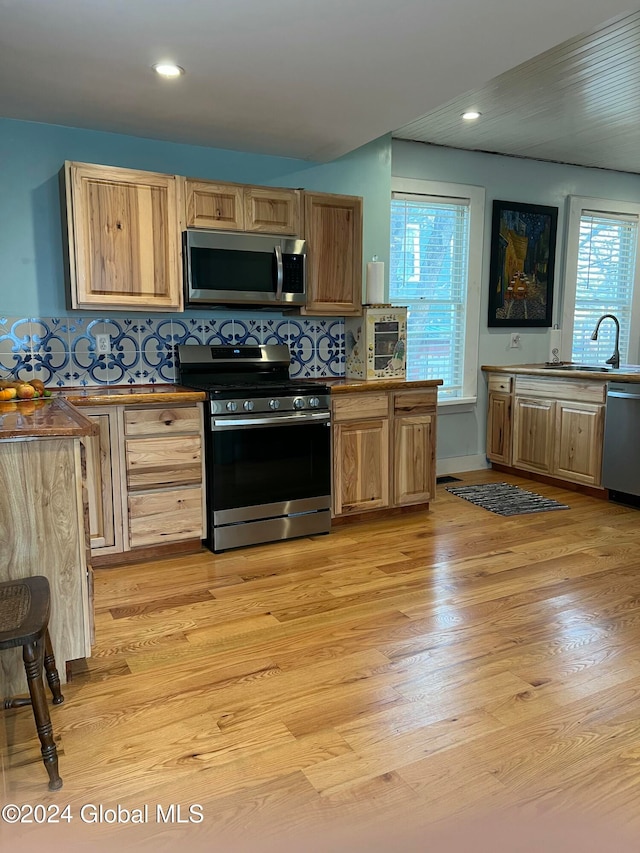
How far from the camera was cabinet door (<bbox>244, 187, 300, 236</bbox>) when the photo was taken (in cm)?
362

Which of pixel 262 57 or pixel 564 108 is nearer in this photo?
pixel 262 57

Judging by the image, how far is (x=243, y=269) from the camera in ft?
11.9

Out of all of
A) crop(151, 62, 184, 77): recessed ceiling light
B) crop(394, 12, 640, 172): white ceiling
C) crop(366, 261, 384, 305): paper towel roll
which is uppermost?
crop(394, 12, 640, 172): white ceiling

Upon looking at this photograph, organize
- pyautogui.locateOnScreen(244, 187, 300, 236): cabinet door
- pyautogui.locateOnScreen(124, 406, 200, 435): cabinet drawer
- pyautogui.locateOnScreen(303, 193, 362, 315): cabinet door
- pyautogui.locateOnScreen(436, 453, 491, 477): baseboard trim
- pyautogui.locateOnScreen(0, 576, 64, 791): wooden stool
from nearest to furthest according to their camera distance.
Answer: pyautogui.locateOnScreen(0, 576, 64, 791): wooden stool → pyautogui.locateOnScreen(124, 406, 200, 435): cabinet drawer → pyautogui.locateOnScreen(244, 187, 300, 236): cabinet door → pyautogui.locateOnScreen(303, 193, 362, 315): cabinet door → pyautogui.locateOnScreen(436, 453, 491, 477): baseboard trim

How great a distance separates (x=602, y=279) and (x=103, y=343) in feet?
14.6

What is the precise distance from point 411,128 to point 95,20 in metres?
2.60

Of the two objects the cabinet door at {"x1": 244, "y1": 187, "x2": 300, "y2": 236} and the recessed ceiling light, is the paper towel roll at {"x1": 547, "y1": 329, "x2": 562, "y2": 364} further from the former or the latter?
the recessed ceiling light

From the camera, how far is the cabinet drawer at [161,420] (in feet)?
10.4

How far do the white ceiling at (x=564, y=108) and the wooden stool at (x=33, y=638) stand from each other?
3369mm

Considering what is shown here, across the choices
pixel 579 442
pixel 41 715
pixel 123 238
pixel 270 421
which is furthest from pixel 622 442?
pixel 41 715

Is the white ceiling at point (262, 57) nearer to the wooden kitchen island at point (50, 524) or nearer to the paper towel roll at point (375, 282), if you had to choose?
the paper towel roll at point (375, 282)

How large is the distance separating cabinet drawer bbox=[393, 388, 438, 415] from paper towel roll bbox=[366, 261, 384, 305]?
0.64 meters

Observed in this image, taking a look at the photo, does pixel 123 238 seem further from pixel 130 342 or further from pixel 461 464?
pixel 461 464

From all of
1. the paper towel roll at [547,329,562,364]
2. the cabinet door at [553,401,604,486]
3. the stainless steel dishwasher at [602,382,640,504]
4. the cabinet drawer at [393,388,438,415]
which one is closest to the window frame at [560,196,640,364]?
the paper towel roll at [547,329,562,364]
